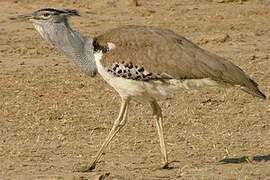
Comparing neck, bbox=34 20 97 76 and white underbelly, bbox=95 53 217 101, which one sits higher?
neck, bbox=34 20 97 76

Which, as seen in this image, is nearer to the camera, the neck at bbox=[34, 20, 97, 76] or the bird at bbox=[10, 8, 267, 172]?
the bird at bbox=[10, 8, 267, 172]

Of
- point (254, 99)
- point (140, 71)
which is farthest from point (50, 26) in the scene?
point (254, 99)

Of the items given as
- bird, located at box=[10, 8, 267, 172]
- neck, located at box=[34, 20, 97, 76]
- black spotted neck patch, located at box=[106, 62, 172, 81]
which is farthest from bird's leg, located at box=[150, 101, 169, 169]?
neck, located at box=[34, 20, 97, 76]

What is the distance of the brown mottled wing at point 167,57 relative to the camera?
652cm

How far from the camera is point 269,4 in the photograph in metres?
15.0

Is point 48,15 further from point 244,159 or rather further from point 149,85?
point 244,159

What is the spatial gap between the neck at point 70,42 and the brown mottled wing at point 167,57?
15 cm

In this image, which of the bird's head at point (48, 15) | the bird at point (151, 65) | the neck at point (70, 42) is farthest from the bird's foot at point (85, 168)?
the bird's head at point (48, 15)

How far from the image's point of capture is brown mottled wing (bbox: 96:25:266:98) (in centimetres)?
652

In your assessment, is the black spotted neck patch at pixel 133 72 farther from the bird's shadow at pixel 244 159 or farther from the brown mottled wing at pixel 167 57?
the bird's shadow at pixel 244 159

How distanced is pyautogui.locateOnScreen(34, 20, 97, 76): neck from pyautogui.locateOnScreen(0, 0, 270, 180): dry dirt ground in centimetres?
80

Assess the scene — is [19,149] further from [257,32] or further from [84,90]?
[257,32]

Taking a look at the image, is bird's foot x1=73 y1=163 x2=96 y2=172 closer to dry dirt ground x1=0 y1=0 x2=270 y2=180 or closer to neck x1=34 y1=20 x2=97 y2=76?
dry dirt ground x1=0 y1=0 x2=270 y2=180

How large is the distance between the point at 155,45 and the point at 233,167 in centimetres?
109
